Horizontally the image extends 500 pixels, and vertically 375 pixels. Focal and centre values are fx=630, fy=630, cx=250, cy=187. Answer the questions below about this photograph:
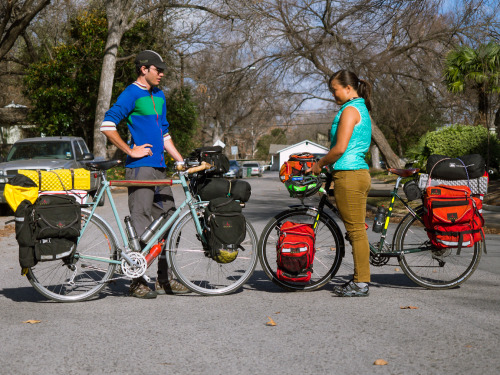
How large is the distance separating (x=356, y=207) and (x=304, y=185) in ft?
1.79

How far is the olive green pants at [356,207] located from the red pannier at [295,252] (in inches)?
15.2

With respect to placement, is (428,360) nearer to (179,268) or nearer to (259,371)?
(259,371)

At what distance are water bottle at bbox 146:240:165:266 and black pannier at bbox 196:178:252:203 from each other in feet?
1.90

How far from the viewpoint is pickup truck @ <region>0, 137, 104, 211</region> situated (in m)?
14.8

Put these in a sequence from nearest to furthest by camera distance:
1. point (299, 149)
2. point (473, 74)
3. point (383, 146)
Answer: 1. point (473, 74)
2. point (383, 146)
3. point (299, 149)

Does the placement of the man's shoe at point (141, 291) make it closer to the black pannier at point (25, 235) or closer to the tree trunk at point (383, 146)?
the black pannier at point (25, 235)

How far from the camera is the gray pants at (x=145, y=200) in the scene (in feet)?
18.5

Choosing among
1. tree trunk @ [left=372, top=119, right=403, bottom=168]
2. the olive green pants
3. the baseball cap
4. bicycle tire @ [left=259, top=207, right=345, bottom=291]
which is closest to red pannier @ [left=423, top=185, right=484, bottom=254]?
the olive green pants

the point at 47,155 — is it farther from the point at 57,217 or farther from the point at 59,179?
the point at 57,217

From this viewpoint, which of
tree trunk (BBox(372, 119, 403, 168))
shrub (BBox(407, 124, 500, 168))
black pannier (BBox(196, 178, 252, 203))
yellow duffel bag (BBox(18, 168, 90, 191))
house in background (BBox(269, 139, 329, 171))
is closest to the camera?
yellow duffel bag (BBox(18, 168, 90, 191))

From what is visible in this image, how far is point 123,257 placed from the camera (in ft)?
18.1

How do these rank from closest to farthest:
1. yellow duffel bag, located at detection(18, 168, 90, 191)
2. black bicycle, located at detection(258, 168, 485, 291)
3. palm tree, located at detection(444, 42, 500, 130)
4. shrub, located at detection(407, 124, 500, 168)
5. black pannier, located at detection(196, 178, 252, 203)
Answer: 1. yellow duffel bag, located at detection(18, 168, 90, 191)
2. black pannier, located at detection(196, 178, 252, 203)
3. black bicycle, located at detection(258, 168, 485, 291)
4. shrub, located at detection(407, 124, 500, 168)
5. palm tree, located at detection(444, 42, 500, 130)

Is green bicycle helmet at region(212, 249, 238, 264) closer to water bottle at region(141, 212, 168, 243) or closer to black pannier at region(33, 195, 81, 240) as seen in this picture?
water bottle at region(141, 212, 168, 243)

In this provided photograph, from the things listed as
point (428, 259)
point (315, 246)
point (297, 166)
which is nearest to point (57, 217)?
point (297, 166)
